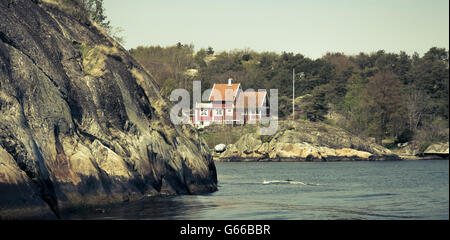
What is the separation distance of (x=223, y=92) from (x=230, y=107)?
10.5ft

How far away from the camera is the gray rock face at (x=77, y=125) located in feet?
73.0

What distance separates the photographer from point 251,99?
347 ft

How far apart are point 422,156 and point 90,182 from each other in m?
71.6

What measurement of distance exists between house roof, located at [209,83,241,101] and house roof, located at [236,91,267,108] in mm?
1197

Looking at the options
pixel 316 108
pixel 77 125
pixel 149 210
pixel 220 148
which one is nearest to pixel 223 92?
pixel 316 108

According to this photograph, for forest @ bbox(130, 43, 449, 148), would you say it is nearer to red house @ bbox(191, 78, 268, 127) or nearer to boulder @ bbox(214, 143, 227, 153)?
red house @ bbox(191, 78, 268, 127)

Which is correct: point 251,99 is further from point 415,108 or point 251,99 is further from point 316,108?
point 415,108

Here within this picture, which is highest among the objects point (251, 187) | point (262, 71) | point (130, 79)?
point (262, 71)

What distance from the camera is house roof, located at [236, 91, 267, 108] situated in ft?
344

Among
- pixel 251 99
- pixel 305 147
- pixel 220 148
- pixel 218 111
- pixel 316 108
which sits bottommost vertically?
pixel 220 148

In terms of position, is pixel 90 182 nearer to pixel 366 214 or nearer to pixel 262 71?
pixel 366 214

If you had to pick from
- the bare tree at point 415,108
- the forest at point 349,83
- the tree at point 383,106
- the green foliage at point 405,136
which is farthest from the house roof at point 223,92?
the green foliage at point 405,136

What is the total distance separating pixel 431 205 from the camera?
104 ft

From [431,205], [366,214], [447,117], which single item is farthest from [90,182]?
[447,117]
